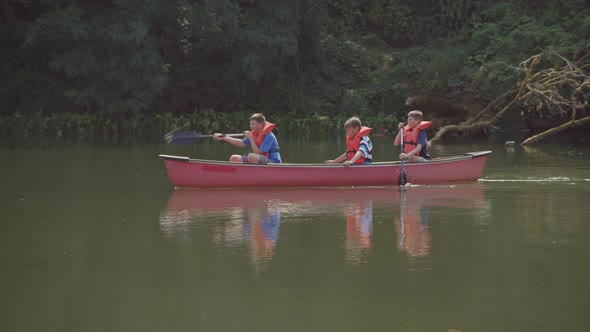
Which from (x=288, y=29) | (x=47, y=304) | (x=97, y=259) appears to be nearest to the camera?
(x=47, y=304)

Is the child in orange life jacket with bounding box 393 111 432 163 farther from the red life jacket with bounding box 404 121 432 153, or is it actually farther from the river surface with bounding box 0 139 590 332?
the river surface with bounding box 0 139 590 332

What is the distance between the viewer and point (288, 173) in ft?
42.8

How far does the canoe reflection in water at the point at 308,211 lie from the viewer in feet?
28.9

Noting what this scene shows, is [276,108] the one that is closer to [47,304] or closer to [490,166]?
[490,166]

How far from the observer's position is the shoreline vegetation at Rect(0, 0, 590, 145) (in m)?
24.2

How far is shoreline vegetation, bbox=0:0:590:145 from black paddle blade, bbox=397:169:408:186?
9216 millimetres

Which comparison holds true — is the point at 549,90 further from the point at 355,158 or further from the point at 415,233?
the point at 415,233

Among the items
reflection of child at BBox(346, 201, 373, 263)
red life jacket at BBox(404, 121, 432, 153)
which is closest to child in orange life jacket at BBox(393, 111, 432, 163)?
red life jacket at BBox(404, 121, 432, 153)

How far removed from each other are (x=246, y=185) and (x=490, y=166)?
5.06 m

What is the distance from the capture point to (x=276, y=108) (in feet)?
94.5

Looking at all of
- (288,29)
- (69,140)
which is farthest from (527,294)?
(288,29)

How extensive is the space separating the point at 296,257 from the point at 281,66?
2095 centimetres

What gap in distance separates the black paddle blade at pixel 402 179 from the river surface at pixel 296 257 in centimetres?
44

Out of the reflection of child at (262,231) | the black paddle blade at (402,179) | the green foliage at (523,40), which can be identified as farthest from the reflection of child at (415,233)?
the green foliage at (523,40)
